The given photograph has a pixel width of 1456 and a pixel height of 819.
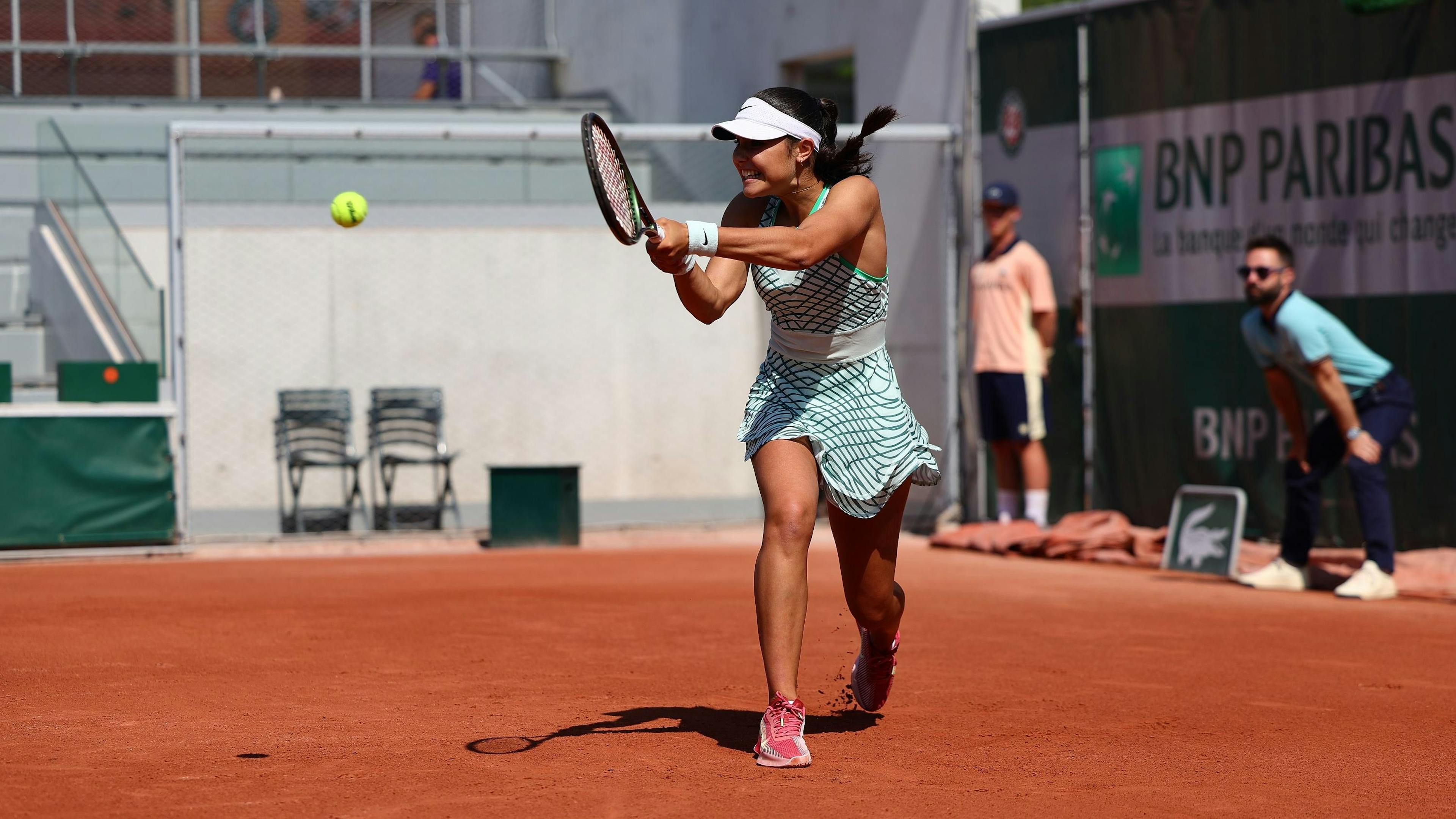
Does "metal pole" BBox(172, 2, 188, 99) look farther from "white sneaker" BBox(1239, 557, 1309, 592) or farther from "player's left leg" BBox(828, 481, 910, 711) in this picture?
"player's left leg" BBox(828, 481, 910, 711)

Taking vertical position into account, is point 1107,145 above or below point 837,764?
above

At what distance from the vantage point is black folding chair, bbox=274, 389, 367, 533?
13.2 m

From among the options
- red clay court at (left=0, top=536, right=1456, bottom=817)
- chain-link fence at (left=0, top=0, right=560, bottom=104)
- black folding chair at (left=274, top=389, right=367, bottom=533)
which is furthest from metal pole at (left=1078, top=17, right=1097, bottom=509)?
chain-link fence at (left=0, top=0, right=560, bottom=104)

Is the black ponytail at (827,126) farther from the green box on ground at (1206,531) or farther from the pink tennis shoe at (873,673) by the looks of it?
the green box on ground at (1206,531)

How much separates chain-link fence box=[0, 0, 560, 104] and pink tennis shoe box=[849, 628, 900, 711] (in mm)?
14018

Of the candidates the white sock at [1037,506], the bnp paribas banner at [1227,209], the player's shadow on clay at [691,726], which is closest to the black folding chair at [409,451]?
the white sock at [1037,506]

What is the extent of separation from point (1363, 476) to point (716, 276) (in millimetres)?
5224

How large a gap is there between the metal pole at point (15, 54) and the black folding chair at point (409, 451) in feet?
21.8

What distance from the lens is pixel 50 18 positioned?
18016 mm

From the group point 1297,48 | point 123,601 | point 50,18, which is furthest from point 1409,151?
point 50,18

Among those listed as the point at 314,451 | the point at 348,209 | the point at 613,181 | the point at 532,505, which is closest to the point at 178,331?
the point at 314,451

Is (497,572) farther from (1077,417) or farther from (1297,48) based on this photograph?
(1297,48)

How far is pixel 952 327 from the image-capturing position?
13062 mm

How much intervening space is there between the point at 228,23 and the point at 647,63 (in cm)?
476
